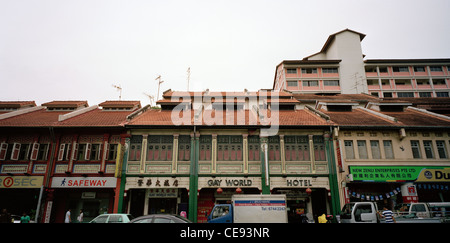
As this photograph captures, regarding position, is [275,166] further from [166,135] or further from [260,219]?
[166,135]

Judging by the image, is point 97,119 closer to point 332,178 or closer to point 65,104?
point 65,104

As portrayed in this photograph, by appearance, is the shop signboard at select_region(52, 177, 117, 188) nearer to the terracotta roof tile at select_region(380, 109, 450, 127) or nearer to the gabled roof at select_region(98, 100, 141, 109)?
the gabled roof at select_region(98, 100, 141, 109)

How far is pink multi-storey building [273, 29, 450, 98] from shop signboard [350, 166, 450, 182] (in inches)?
1111

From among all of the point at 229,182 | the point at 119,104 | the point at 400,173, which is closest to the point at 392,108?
the point at 400,173

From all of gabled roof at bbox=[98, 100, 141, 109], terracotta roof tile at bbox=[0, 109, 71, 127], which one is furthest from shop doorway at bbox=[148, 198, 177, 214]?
terracotta roof tile at bbox=[0, 109, 71, 127]

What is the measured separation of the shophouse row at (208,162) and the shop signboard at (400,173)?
2.9 inches

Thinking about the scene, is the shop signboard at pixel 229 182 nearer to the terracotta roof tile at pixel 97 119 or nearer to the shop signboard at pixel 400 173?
the shop signboard at pixel 400 173

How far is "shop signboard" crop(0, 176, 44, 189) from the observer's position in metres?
18.4

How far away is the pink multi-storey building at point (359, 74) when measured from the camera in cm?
4662

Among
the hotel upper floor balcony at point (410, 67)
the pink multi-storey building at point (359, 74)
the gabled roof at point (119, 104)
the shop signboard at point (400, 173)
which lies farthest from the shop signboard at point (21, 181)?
the hotel upper floor balcony at point (410, 67)

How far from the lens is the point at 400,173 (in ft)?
62.2

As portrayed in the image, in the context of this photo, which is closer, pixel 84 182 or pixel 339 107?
pixel 84 182

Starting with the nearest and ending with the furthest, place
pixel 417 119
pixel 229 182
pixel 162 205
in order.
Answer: pixel 229 182 < pixel 162 205 < pixel 417 119

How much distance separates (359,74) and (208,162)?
40.5 meters
